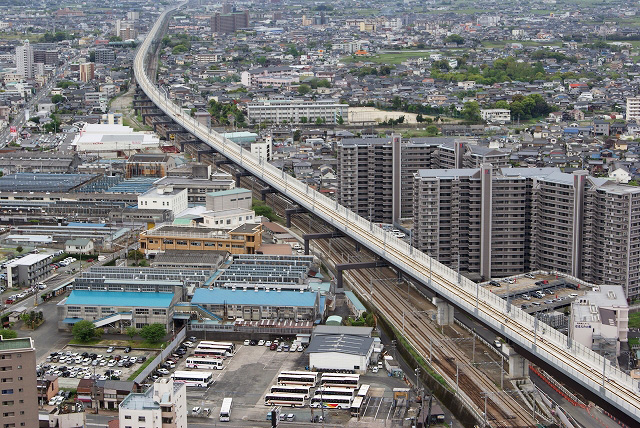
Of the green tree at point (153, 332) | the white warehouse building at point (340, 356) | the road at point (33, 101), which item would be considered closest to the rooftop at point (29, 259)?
the green tree at point (153, 332)

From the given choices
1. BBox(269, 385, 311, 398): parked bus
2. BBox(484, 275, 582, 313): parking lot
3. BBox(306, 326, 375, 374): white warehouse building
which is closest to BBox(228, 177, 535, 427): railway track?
BBox(306, 326, 375, 374): white warehouse building

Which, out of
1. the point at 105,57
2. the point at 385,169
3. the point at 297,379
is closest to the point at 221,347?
the point at 297,379

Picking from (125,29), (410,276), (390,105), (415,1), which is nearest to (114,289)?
(410,276)

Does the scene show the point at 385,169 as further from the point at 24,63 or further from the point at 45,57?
the point at 45,57

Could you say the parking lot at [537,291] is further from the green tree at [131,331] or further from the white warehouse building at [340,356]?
the green tree at [131,331]

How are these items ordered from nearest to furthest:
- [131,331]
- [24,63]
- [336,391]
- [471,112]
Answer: [336,391]
[131,331]
[471,112]
[24,63]

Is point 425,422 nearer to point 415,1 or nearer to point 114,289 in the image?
point 114,289

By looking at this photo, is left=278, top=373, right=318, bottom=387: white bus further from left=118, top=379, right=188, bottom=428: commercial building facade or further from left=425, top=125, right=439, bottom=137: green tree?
left=425, top=125, right=439, bottom=137: green tree
